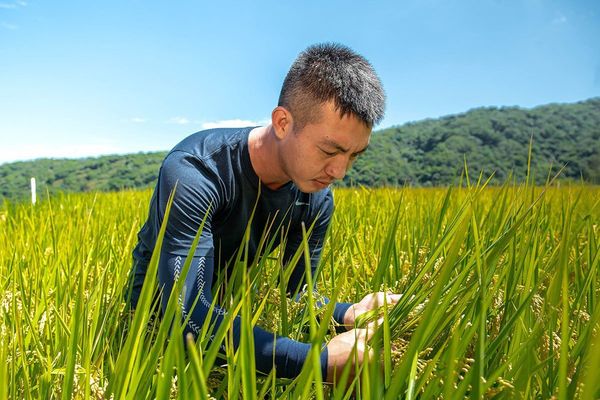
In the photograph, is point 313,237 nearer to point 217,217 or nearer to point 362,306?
point 217,217

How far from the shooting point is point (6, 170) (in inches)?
1387

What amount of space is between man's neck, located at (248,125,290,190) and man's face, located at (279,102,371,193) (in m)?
0.14

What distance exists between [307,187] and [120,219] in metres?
2.66

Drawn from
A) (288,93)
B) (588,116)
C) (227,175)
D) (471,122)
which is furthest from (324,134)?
(588,116)

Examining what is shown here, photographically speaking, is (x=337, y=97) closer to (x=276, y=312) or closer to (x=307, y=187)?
(x=307, y=187)

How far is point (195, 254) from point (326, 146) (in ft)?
1.42

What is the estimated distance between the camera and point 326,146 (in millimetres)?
1363

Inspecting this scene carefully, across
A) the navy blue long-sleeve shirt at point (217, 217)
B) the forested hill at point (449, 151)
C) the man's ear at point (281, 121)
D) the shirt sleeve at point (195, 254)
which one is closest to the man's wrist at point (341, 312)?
the navy blue long-sleeve shirt at point (217, 217)

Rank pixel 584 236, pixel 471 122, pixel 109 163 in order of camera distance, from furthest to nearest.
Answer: pixel 471 122
pixel 109 163
pixel 584 236

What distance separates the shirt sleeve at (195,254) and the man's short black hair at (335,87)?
316 mm

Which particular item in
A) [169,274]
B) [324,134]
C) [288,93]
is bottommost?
[169,274]

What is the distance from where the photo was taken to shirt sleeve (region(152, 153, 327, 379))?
43.9 inches

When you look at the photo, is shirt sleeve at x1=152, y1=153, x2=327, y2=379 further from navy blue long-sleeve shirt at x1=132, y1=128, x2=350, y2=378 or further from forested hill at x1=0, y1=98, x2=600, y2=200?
forested hill at x1=0, y1=98, x2=600, y2=200

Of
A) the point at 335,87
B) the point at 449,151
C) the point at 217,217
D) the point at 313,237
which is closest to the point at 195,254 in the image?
the point at 217,217
